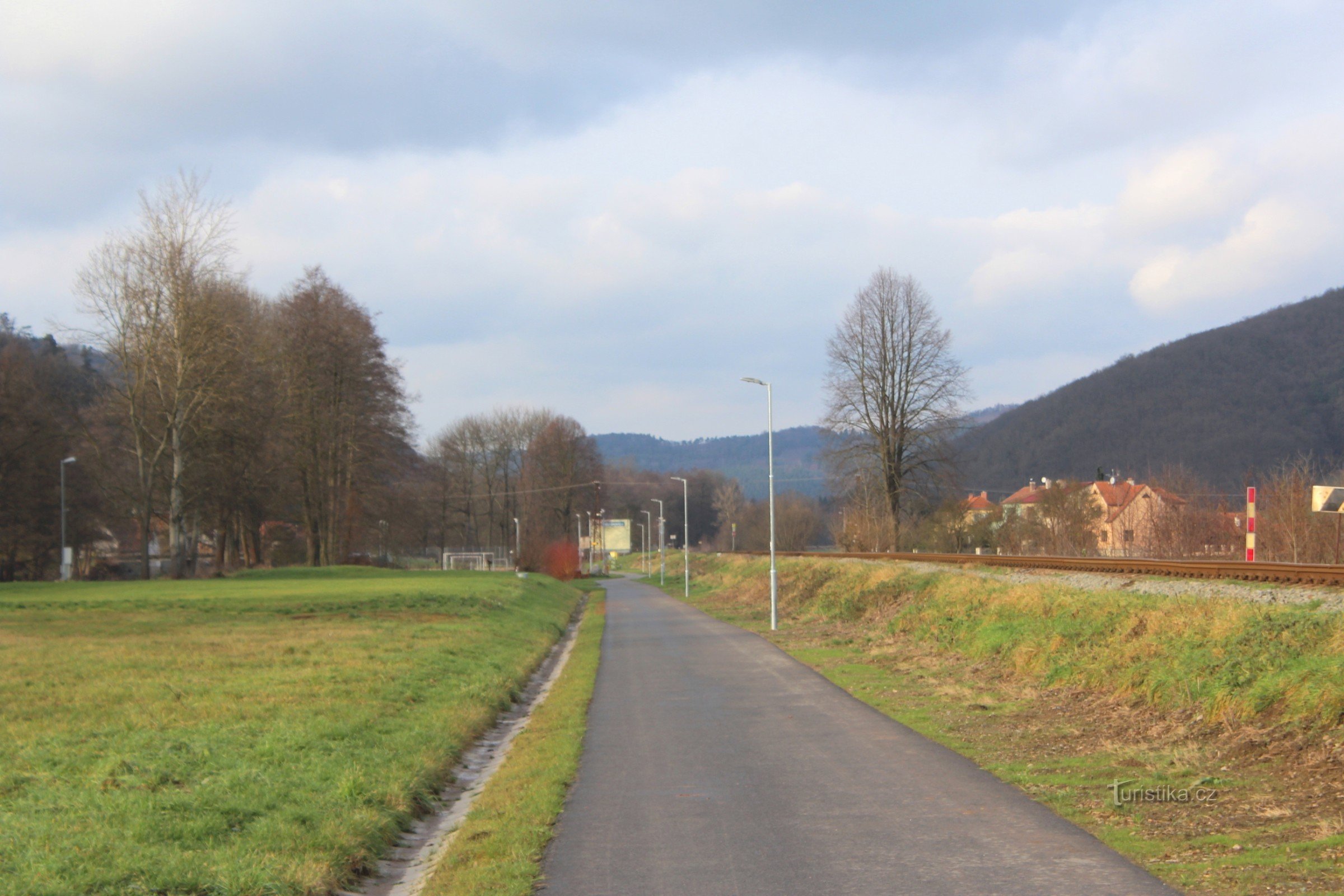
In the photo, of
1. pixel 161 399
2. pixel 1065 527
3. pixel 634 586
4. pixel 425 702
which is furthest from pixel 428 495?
pixel 425 702

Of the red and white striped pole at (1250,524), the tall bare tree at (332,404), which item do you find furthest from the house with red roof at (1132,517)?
the tall bare tree at (332,404)

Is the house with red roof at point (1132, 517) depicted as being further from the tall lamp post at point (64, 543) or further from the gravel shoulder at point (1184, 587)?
the tall lamp post at point (64, 543)

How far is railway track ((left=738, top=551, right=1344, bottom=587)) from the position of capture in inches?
637

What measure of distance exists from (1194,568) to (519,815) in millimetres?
15991

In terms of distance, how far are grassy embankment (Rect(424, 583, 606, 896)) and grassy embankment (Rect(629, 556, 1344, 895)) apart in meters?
4.32

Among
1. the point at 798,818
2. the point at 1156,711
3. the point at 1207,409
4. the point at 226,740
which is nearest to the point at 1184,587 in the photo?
the point at 1156,711

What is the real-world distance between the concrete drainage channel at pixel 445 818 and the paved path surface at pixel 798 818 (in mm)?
1117

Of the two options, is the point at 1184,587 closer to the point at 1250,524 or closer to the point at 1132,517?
the point at 1250,524

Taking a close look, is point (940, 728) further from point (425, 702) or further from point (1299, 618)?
point (425, 702)

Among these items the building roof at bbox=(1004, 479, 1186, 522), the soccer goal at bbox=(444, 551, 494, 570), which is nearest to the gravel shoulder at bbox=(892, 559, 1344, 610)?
the building roof at bbox=(1004, 479, 1186, 522)

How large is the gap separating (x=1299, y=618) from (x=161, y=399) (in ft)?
149

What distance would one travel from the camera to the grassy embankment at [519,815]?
6883mm

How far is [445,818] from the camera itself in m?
9.53

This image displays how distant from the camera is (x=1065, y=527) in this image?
4350 cm
